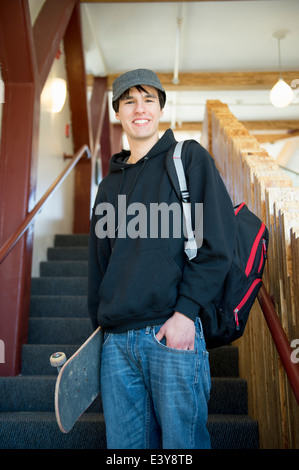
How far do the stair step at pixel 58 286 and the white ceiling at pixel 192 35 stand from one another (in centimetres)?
373

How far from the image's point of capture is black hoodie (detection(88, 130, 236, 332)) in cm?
124

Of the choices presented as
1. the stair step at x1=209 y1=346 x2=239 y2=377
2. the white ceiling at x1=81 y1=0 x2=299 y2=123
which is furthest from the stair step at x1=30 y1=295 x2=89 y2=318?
the white ceiling at x1=81 y1=0 x2=299 y2=123

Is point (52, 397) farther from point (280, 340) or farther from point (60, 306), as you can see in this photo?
point (280, 340)

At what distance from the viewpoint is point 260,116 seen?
32.8 feet

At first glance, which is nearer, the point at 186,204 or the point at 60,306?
the point at 186,204

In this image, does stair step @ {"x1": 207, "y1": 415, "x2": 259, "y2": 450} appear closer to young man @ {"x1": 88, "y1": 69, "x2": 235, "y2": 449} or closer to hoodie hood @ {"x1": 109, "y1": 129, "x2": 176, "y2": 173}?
young man @ {"x1": 88, "y1": 69, "x2": 235, "y2": 449}

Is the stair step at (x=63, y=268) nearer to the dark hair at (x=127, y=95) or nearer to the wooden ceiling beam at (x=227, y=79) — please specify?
the dark hair at (x=127, y=95)

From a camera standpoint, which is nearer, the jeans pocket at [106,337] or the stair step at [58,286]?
the jeans pocket at [106,337]

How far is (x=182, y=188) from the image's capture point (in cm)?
134

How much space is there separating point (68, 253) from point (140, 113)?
317 cm

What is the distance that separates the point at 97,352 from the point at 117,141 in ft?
30.7

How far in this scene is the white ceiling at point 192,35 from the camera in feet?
17.6

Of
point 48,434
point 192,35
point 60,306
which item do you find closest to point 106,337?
point 48,434

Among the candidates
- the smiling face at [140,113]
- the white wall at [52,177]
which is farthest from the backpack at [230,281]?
the white wall at [52,177]
